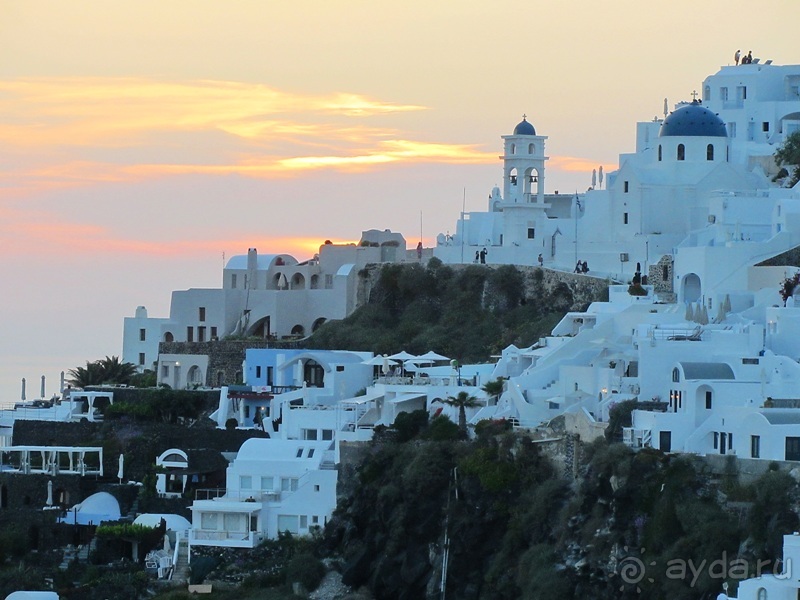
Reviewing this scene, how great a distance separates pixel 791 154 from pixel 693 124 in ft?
11.8

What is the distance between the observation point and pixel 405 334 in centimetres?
9088

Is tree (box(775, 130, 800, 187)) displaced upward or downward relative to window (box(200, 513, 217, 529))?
upward

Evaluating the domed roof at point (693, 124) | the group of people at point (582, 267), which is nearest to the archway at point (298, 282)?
the group of people at point (582, 267)

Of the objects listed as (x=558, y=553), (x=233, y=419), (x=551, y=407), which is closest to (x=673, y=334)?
(x=551, y=407)

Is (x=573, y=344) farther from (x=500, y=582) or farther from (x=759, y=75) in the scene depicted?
(x=759, y=75)

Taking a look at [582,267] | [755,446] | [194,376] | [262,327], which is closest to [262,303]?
[262,327]

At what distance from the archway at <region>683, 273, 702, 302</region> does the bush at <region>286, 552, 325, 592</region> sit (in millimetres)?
14095

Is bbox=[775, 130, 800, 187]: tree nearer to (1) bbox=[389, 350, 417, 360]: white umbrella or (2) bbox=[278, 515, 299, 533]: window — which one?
(1) bbox=[389, 350, 417, 360]: white umbrella

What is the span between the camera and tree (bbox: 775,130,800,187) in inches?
3457

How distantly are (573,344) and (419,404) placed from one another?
5.50 m

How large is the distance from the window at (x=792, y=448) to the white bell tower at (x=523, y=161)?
109 ft

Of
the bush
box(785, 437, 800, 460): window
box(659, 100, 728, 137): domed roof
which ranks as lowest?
the bush

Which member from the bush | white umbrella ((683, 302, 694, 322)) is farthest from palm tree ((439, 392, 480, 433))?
white umbrella ((683, 302, 694, 322))

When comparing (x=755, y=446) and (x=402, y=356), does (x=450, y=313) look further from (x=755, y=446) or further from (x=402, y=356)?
(x=755, y=446)
